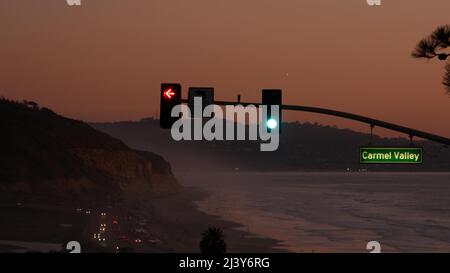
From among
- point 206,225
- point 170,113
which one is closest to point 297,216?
point 206,225

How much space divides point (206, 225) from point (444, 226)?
4045 cm

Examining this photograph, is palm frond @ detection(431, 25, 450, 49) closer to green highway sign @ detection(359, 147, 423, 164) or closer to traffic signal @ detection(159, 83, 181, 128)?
green highway sign @ detection(359, 147, 423, 164)

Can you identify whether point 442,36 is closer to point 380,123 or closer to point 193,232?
point 380,123

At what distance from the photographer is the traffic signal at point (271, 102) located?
65.0 ft


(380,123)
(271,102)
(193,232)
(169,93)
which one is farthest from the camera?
(193,232)

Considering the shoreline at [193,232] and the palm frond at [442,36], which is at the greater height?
the shoreline at [193,232]

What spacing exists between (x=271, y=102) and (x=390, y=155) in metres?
3.19

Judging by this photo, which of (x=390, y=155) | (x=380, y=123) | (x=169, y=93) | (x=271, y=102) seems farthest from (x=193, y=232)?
(x=390, y=155)

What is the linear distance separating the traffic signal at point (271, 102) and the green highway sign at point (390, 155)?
235 cm

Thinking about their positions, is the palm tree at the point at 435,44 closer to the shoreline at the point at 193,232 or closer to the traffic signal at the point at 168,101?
the traffic signal at the point at 168,101

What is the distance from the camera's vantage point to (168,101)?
20.0 metres

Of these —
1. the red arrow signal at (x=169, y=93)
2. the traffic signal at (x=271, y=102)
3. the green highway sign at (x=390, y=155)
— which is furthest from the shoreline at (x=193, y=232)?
the green highway sign at (x=390, y=155)

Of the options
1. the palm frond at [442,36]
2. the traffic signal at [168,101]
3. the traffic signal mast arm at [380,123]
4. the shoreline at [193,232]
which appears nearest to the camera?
the palm frond at [442,36]
